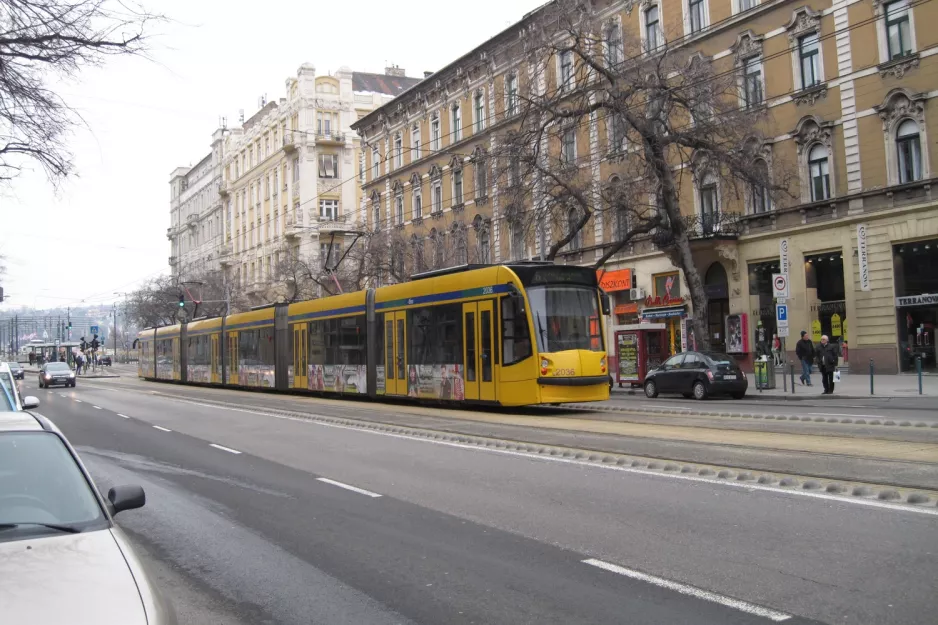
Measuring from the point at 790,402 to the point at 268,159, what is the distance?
6639cm

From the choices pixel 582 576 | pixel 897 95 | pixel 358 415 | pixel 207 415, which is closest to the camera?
pixel 582 576

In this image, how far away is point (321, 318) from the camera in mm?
28359

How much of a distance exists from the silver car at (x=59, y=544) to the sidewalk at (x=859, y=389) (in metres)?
21.0

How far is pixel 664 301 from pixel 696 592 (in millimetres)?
31639

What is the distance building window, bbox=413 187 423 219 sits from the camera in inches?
2092

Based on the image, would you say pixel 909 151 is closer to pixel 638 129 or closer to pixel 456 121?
pixel 638 129

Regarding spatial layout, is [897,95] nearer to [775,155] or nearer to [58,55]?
[775,155]

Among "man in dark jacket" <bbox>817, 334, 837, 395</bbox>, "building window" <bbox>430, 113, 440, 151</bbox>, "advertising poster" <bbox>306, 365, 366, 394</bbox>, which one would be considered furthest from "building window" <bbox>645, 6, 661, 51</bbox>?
"advertising poster" <bbox>306, 365, 366, 394</bbox>

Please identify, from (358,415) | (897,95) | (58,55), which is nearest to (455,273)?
(358,415)

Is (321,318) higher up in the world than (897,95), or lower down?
lower down

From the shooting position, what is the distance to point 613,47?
1270 inches

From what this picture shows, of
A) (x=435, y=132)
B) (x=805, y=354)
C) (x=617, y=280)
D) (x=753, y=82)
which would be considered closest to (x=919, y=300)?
(x=805, y=354)

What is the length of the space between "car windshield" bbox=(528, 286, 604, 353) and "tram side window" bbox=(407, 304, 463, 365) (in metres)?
2.62

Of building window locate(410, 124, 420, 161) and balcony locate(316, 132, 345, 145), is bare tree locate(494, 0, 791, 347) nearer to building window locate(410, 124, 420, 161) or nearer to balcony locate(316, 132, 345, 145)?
building window locate(410, 124, 420, 161)
